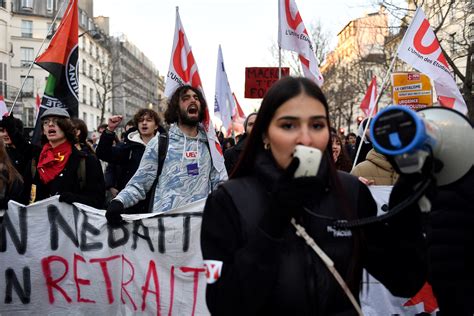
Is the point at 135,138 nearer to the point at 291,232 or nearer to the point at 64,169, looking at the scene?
the point at 64,169

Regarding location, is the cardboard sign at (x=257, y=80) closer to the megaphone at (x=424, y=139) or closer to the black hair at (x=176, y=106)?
the black hair at (x=176, y=106)

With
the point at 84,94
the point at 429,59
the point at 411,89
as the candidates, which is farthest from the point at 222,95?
the point at 84,94

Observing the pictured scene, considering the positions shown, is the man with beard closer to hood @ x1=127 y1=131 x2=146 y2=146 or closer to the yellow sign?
hood @ x1=127 y1=131 x2=146 y2=146

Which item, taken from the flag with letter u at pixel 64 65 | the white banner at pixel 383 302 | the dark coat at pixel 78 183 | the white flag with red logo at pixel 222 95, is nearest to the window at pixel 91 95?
the white flag with red logo at pixel 222 95

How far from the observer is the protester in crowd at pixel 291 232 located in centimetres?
149

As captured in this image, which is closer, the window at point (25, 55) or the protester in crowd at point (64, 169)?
the protester in crowd at point (64, 169)

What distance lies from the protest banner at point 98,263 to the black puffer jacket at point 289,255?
7.65 feet

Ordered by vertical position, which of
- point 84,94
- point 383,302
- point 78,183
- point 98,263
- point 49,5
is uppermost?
point 49,5

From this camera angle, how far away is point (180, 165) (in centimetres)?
404

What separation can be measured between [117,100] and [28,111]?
91.7ft

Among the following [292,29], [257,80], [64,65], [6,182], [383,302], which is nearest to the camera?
[6,182]

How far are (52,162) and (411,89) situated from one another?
6.13m

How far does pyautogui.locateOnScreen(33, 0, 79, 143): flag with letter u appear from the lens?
582 cm

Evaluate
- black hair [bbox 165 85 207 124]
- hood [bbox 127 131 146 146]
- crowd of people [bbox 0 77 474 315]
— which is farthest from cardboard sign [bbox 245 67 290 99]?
crowd of people [bbox 0 77 474 315]
